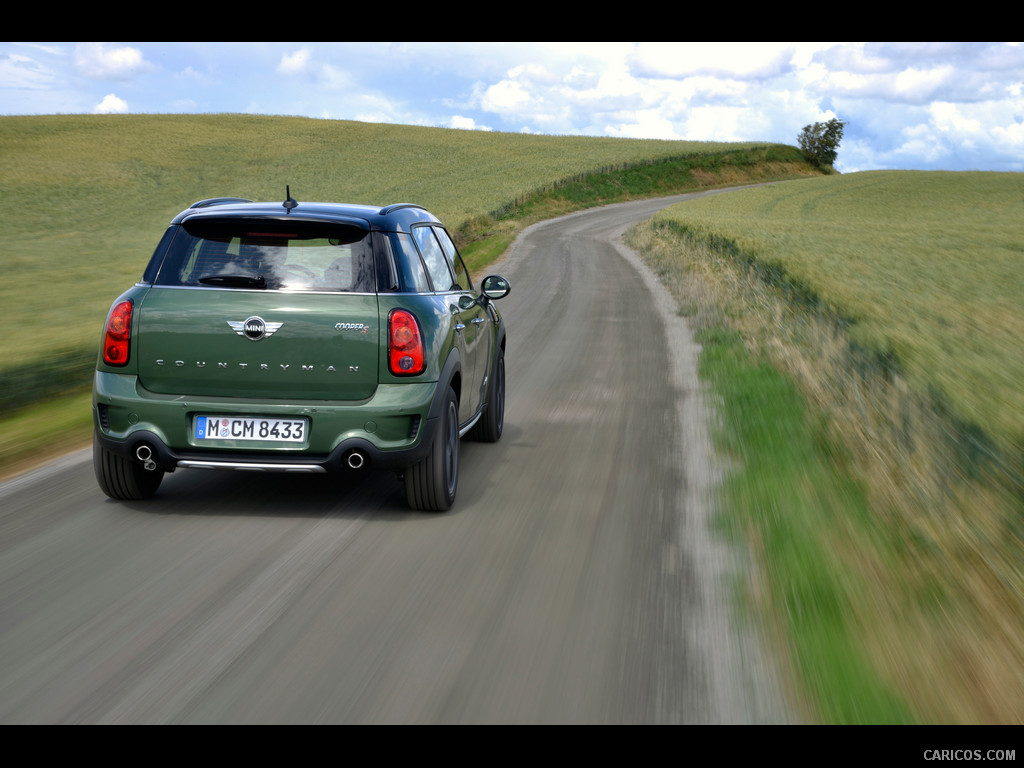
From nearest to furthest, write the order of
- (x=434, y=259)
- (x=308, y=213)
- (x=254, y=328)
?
1. (x=254, y=328)
2. (x=308, y=213)
3. (x=434, y=259)

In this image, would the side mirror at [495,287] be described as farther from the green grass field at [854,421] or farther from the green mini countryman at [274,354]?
the green grass field at [854,421]

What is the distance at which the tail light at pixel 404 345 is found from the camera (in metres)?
5.46

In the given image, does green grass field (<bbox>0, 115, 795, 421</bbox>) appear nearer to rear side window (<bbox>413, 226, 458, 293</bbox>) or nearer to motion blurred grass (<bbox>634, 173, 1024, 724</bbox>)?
rear side window (<bbox>413, 226, 458, 293</bbox>)

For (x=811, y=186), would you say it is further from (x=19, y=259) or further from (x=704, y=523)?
(x=704, y=523)

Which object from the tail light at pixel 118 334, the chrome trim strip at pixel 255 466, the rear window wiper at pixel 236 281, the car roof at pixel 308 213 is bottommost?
the chrome trim strip at pixel 255 466

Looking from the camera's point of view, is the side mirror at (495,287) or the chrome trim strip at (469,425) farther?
the side mirror at (495,287)

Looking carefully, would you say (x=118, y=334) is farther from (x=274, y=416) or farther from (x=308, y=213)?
(x=308, y=213)

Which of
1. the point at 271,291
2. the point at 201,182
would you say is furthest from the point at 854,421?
the point at 201,182

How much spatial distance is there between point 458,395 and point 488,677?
2871 millimetres

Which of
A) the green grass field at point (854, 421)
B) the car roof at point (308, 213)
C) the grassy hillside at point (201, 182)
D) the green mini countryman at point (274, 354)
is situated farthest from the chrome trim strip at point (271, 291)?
the grassy hillside at point (201, 182)

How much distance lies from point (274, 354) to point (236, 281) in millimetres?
479

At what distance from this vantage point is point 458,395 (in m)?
6.31

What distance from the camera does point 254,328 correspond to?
5.33 meters

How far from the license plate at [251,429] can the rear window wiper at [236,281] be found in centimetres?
72
